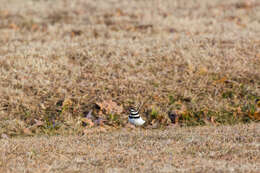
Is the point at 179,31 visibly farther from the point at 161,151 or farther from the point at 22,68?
the point at 161,151

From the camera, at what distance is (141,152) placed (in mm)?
5141

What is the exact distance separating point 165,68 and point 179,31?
2380mm

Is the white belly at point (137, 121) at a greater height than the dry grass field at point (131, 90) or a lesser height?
lesser

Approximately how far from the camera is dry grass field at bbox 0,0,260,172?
515 centimetres

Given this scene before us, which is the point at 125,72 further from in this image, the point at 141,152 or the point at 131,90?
the point at 141,152

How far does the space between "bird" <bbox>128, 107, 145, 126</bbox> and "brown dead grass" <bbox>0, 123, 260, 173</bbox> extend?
546 mm

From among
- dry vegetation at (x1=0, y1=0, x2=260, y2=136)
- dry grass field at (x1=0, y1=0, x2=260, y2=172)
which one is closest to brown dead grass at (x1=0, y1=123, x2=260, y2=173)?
dry grass field at (x1=0, y1=0, x2=260, y2=172)

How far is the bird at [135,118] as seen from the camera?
6.68 meters

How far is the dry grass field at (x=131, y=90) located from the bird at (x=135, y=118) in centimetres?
14

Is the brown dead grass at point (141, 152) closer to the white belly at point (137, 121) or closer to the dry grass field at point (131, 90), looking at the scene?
the dry grass field at point (131, 90)

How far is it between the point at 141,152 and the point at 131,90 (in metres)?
2.58

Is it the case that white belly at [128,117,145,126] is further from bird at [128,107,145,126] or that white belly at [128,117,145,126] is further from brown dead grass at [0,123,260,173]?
brown dead grass at [0,123,260,173]

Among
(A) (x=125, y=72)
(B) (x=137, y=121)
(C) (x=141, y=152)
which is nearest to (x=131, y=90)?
(A) (x=125, y=72)

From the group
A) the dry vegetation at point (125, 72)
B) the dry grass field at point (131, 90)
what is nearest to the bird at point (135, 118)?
the dry grass field at point (131, 90)
